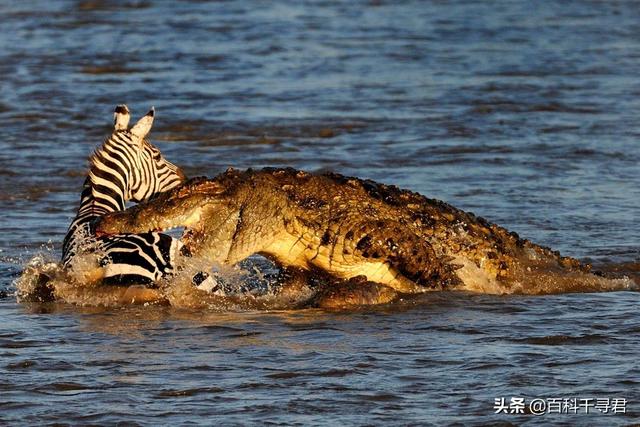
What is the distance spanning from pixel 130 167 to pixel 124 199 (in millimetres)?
190

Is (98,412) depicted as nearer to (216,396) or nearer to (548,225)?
(216,396)

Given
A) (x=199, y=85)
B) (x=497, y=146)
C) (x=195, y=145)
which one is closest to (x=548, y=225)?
(x=497, y=146)

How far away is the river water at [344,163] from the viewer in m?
6.19

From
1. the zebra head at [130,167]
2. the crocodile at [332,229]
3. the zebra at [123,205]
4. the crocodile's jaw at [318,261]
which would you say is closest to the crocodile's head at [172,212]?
the crocodile at [332,229]

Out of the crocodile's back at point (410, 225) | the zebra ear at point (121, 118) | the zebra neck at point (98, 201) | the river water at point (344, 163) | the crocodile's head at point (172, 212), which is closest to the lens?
the river water at point (344, 163)

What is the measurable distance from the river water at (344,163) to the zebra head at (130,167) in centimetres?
80

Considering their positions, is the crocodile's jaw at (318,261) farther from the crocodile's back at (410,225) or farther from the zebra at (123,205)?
the zebra at (123,205)

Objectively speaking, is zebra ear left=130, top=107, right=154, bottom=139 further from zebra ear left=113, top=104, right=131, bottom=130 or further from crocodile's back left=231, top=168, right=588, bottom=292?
crocodile's back left=231, top=168, right=588, bottom=292

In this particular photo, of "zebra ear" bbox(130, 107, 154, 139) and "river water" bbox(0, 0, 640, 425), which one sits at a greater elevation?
"zebra ear" bbox(130, 107, 154, 139)

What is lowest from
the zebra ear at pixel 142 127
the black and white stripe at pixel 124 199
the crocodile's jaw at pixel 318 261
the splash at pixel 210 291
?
the splash at pixel 210 291

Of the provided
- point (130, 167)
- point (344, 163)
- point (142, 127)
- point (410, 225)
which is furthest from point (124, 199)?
point (344, 163)

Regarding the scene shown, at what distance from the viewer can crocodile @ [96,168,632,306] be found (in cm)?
A: 758

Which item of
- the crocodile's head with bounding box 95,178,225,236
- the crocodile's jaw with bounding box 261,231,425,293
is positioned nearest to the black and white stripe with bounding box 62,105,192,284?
the crocodile's head with bounding box 95,178,225,236

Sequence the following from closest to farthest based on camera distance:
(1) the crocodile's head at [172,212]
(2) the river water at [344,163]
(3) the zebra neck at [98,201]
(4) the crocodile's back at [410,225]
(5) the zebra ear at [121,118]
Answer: (2) the river water at [344,163] → (1) the crocodile's head at [172,212] → (4) the crocodile's back at [410,225] → (3) the zebra neck at [98,201] → (5) the zebra ear at [121,118]
